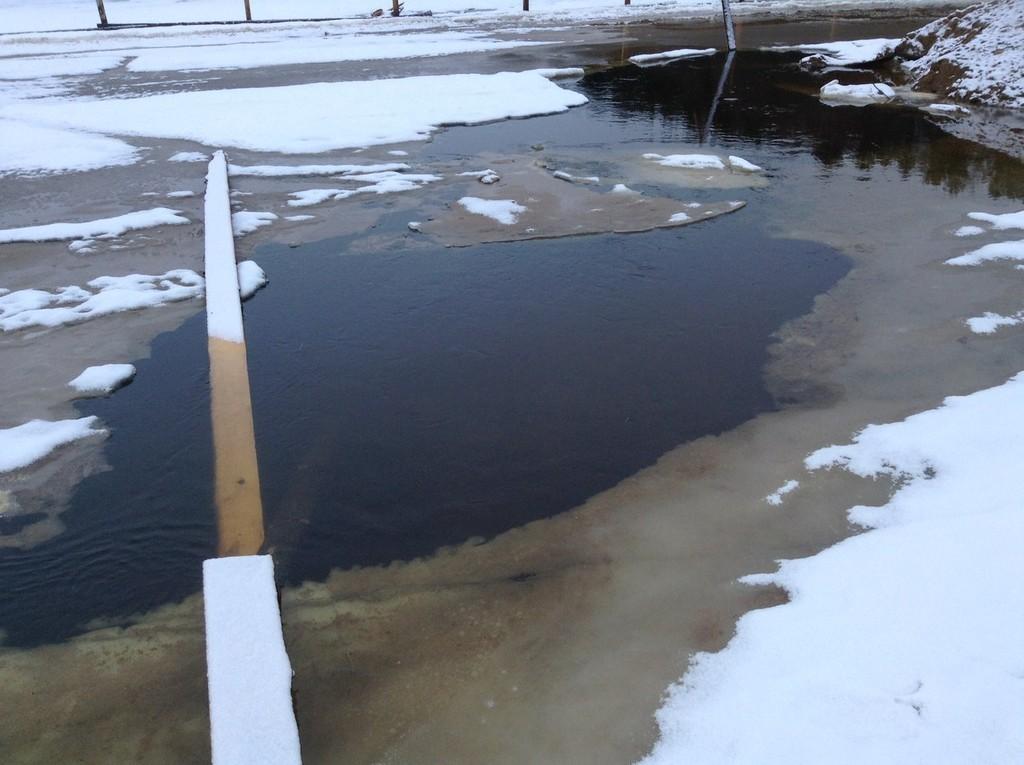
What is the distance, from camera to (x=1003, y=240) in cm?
654

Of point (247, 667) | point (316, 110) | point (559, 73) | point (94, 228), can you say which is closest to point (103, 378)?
point (247, 667)

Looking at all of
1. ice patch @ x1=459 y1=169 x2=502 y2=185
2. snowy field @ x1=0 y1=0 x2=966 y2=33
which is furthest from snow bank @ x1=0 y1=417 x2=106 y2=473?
snowy field @ x1=0 y1=0 x2=966 y2=33

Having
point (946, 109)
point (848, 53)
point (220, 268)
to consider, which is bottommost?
point (220, 268)

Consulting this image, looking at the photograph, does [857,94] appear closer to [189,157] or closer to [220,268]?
[189,157]

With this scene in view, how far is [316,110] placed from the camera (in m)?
11.4

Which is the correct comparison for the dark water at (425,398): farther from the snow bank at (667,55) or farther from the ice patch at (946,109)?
the snow bank at (667,55)

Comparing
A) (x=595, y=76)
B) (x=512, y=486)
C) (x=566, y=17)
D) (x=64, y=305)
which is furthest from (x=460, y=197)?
(x=566, y=17)

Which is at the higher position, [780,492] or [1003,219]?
[1003,219]

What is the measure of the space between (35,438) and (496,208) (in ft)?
14.7

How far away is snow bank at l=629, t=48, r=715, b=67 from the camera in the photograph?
52.7 ft

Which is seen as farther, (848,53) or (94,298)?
(848,53)

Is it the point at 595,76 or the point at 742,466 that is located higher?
the point at 595,76

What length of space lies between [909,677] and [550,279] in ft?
13.4

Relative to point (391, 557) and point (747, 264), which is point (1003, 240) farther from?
point (391, 557)
